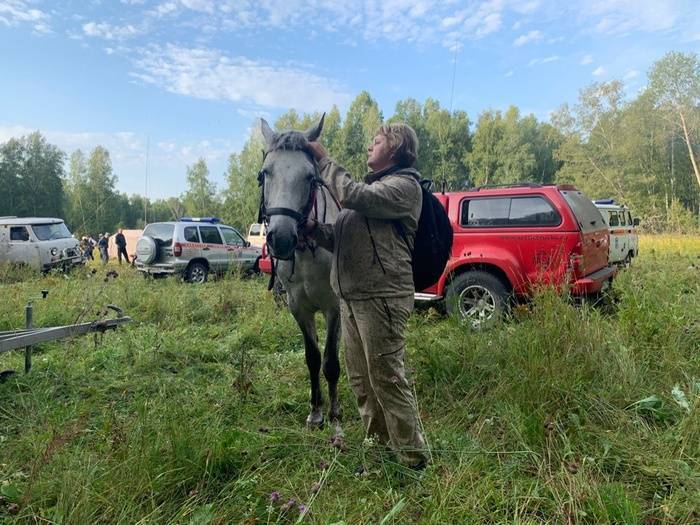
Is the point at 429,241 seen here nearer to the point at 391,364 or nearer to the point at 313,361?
the point at 391,364

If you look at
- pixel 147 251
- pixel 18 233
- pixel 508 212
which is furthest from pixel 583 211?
pixel 18 233

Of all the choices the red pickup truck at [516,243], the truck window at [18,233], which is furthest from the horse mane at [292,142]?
the truck window at [18,233]

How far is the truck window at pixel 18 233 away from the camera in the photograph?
1400 centimetres

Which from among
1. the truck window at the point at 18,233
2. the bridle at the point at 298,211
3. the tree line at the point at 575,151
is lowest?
the truck window at the point at 18,233

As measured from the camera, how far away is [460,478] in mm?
2215

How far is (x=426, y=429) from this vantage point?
119 inches

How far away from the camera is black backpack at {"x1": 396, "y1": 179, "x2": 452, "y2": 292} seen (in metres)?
2.54

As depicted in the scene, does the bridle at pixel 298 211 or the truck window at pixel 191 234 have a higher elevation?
the bridle at pixel 298 211

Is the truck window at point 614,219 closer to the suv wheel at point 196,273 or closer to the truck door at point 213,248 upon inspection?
the truck door at point 213,248

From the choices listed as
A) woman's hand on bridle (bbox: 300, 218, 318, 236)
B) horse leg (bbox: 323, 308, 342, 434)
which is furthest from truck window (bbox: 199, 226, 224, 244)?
woman's hand on bridle (bbox: 300, 218, 318, 236)

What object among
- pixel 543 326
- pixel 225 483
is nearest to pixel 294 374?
pixel 225 483

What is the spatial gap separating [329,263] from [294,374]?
1669mm

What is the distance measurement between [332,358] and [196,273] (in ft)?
33.4

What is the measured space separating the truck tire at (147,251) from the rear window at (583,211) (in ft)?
33.9
